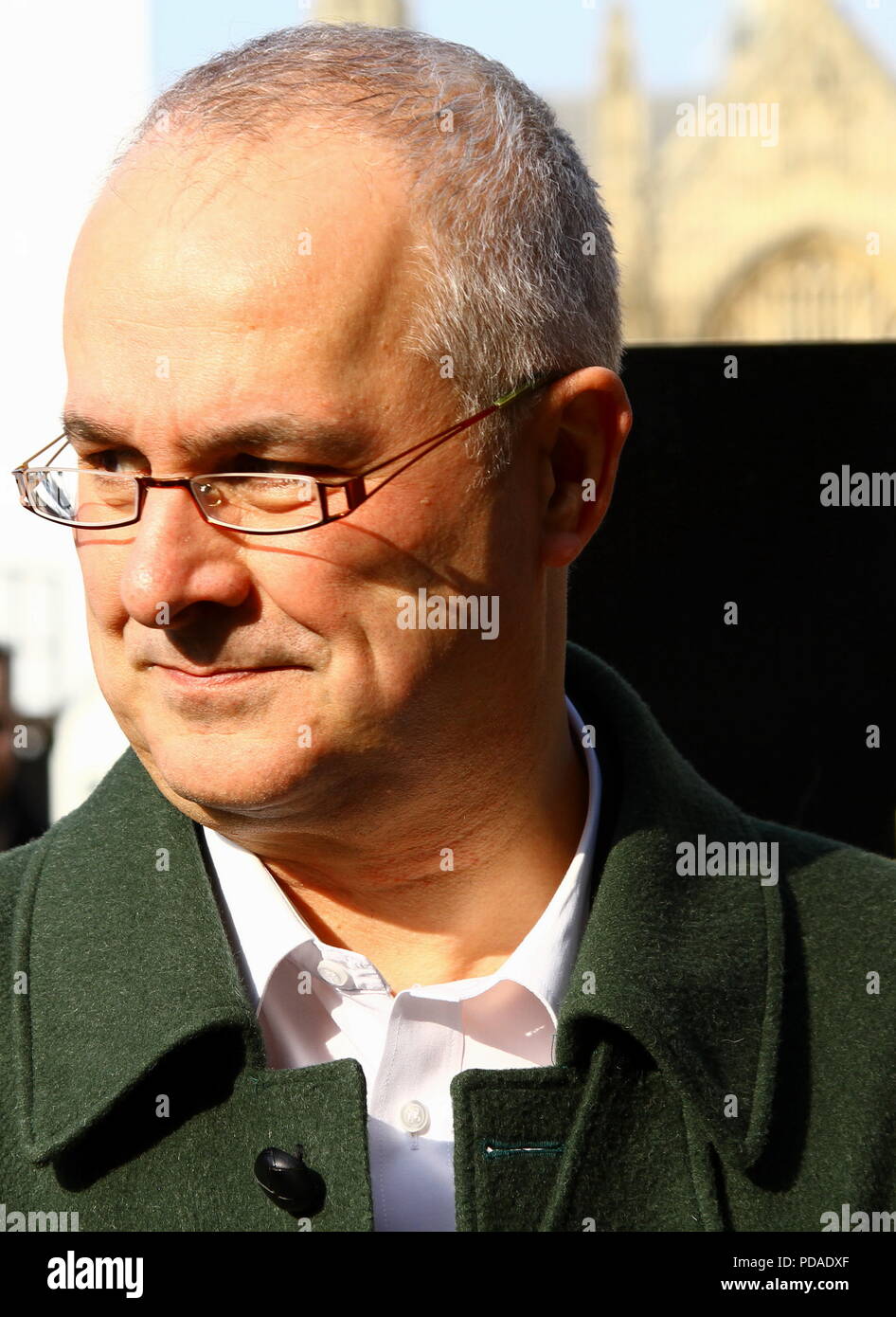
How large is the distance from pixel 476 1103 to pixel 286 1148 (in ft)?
0.78

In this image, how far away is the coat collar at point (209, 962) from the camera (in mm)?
2043

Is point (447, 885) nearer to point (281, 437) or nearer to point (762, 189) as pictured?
point (281, 437)

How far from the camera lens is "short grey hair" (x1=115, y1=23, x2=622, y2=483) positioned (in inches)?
80.7

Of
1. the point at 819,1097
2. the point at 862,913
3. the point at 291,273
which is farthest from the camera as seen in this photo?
the point at 862,913

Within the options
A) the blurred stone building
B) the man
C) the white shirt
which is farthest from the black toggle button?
the blurred stone building

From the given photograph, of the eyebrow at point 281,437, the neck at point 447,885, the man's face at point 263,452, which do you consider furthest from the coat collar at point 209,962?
the eyebrow at point 281,437

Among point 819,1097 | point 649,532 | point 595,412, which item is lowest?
point 819,1097

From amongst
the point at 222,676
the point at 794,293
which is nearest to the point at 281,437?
the point at 222,676

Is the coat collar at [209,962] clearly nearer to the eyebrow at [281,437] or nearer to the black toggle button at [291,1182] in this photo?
the black toggle button at [291,1182]

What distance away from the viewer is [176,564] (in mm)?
1890

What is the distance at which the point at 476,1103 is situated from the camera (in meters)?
2.03

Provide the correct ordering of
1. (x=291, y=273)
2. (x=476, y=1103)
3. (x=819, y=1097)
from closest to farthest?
(x=291, y=273)
(x=476, y=1103)
(x=819, y=1097)
